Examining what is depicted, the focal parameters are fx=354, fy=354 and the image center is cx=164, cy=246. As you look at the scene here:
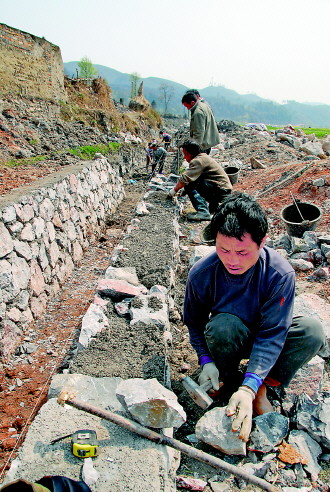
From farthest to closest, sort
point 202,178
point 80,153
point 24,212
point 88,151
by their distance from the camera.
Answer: point 88,151 → point 80,153 → point 202,178 → point 24,212

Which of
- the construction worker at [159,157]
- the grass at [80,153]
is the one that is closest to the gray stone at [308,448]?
the grass at [80,153]

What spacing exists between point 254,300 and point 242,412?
2.04 ft

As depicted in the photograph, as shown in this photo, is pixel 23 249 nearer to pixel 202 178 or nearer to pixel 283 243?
pixel 202 178

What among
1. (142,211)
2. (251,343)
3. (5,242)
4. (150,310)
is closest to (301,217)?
(142,211)

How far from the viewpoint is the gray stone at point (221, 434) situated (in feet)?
6.10

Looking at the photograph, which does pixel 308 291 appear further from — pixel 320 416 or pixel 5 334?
pixel 5 334

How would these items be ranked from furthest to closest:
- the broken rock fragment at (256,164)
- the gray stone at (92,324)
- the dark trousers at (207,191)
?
the broken rock fragment at (256,164) < the dark trousers at (207,191) < the gray stone at (92,324)

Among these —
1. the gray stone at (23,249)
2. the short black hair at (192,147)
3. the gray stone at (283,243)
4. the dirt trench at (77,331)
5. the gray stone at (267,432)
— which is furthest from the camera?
the short black hair at (192,147)

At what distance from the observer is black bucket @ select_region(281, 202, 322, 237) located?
5094 millimetres

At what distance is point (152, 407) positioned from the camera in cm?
180

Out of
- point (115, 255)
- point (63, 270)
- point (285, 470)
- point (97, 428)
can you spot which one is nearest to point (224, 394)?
point (285, 470)

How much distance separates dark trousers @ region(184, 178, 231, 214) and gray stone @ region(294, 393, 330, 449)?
13.5 feet

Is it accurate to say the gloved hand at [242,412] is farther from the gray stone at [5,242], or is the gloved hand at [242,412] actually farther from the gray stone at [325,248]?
the gray stone at [325,248]

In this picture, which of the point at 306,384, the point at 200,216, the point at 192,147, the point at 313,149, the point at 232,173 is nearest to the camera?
the point at 306,384
